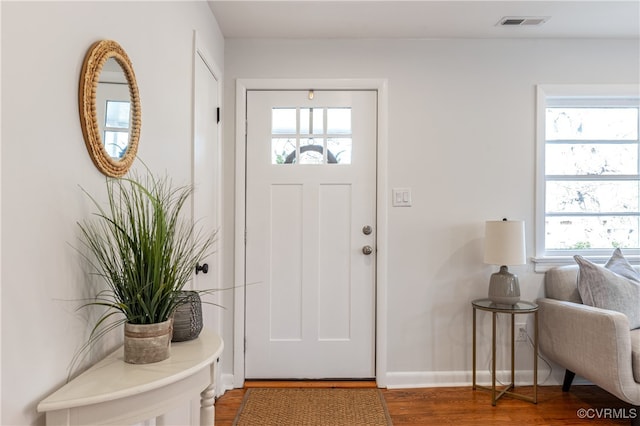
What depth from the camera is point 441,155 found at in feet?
9.19

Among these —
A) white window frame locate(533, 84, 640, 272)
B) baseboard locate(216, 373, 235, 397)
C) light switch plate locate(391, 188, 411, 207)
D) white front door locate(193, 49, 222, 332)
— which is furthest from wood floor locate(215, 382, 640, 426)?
light switch plate locate(391, 188, 411, 207)

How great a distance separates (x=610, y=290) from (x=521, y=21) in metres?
1.68

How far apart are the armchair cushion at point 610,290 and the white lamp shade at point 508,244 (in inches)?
14.4

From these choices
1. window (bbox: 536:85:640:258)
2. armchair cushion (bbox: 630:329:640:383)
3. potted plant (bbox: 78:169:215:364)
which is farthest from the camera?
window (bbox: 536:85:640:258)

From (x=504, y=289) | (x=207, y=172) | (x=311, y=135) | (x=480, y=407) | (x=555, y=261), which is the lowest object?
(x=480, y=407)

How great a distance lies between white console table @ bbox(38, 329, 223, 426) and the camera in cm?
91

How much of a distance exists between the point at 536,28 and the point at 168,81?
2283 millimetres

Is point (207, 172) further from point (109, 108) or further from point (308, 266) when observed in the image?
point (109, 108)

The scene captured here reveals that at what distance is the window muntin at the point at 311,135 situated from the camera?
9.19 feet

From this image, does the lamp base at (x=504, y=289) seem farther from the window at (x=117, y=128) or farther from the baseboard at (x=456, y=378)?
the window at (x=117, y=128)

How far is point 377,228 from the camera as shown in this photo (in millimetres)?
2781

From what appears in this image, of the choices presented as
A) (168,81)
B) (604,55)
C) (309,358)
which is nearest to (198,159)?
(168,81)

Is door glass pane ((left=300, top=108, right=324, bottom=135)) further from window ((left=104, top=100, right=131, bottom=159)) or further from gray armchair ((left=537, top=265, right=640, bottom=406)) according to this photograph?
gray armchair ((left=537, top=265, right=640, bottom=406))

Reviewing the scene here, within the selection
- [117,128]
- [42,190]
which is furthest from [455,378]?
[42,190]
